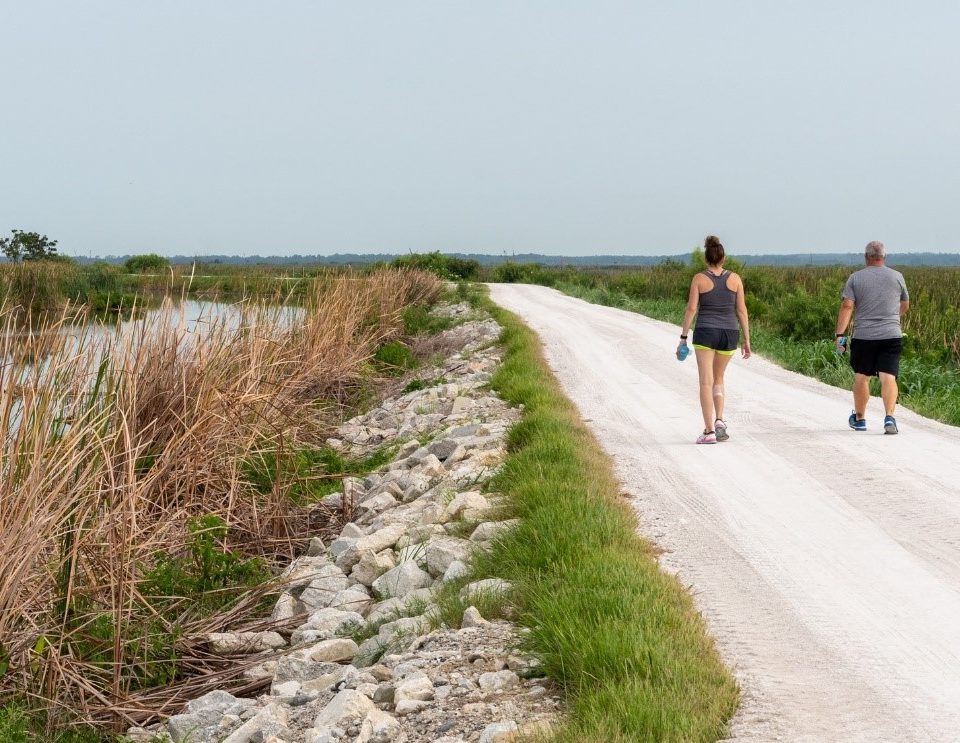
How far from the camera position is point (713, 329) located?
10.5 m

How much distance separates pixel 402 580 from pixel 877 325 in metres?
6.53

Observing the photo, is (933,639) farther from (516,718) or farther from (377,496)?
(377,496)

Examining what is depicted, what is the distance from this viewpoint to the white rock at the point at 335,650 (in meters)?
6.29

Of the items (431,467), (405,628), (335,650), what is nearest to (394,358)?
(431,467)

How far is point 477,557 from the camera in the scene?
679 centimetres

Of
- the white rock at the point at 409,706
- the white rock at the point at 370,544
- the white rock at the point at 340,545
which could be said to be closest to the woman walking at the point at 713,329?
the white rock at the point at 370,544

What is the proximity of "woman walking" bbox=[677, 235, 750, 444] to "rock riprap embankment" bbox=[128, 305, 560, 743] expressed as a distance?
Answer: 2203 mm

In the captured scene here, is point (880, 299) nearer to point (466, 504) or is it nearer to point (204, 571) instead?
point (466, 504)

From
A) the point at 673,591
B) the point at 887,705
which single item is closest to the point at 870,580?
the point at 673,591

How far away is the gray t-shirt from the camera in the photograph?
11016 millimetres

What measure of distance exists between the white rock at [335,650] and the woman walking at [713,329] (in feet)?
17.1

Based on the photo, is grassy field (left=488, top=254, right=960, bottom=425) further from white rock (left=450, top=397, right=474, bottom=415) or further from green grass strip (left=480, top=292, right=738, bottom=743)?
green grass strip (left=480, top=292, right=738, bottom=743)

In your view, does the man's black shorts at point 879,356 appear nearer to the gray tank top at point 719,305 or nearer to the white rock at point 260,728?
the gray tank top at point 719,305

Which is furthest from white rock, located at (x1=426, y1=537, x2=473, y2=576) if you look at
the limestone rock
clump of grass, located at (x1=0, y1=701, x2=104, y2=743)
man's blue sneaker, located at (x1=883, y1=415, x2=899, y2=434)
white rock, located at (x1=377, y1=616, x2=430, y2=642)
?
man's blue sneaker, located at (x1=883, y1=415, x2=899, y2=434)
